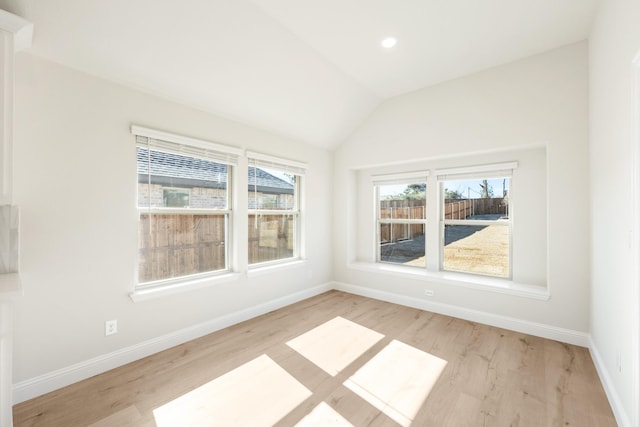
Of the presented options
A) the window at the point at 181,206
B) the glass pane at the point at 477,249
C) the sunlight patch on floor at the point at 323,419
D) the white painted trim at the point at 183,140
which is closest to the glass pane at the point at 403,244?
the glass pane at the point at 477,249

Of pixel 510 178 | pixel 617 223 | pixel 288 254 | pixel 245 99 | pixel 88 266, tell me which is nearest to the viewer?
pixel 617 223

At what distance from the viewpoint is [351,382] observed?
84.8 inches

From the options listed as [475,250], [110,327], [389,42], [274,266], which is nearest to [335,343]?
[274,266]

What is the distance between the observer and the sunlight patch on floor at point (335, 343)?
96.6 inches

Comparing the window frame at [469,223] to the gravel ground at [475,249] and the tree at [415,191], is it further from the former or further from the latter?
the tree at [415,191]

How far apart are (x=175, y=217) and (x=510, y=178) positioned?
153 inches

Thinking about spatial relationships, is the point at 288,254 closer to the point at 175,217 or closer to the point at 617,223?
the point at 175,217

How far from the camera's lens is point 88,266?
7.22 feet

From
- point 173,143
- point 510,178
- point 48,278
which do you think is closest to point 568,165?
point 510,178

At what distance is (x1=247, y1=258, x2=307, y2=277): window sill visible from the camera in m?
3.49

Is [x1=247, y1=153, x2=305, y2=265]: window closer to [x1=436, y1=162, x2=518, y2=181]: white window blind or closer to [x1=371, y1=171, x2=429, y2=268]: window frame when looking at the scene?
[x1=371, y1=171, x2=429, y2=268]: window frame

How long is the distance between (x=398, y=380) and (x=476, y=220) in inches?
94.5

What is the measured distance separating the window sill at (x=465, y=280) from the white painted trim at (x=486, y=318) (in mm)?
297

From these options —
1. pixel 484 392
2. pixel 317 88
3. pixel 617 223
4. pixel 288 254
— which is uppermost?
pixel 317 88
